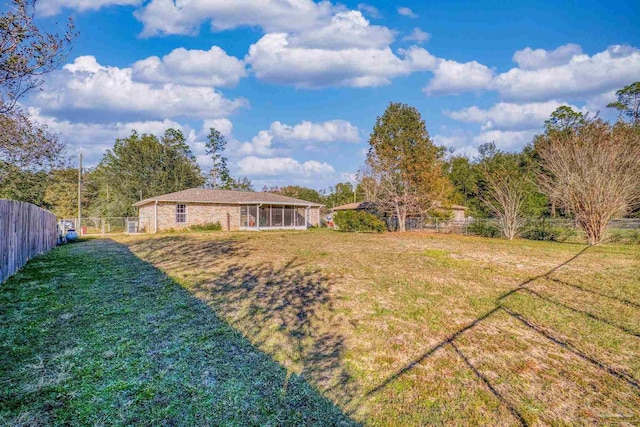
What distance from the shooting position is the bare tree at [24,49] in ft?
16.6

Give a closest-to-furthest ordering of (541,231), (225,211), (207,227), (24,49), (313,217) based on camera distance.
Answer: (24,49), (541,231), (207,227), (225,211), (313,217)

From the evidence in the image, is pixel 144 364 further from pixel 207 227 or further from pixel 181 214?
pixel 181 214

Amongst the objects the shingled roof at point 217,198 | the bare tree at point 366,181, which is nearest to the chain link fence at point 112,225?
the shingled roof at point 217,198

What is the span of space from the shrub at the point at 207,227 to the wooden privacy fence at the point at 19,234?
426 inches

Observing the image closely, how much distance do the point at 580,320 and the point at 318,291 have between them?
4.29 metres

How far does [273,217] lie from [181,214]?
6.93 metres

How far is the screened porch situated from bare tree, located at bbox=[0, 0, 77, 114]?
756 inches

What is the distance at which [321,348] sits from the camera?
156 inches

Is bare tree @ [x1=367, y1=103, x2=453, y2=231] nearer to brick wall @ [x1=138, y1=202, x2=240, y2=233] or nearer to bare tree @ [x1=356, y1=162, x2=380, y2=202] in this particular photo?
brick wall @ [x1=138, y1=202, x2=240, y2=233]

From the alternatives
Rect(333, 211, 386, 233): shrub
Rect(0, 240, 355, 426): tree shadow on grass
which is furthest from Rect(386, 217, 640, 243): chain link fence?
Rect(0, 240, 355, 426): tree shadow on grass

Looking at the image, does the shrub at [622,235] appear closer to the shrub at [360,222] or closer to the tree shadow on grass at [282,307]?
the shrub at [360,222]

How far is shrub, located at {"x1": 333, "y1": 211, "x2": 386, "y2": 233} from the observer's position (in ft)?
73.7

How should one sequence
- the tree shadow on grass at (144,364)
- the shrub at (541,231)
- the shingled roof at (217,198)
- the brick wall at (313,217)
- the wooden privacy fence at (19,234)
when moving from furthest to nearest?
the brick wall at (313,217), the shingled roof at (217,198), the shrub at (541,231), the wooden privacy fence at (19,234), the tree shadow on grass at (144,364)

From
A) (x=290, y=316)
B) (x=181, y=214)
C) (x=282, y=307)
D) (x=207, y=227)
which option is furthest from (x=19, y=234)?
(x=207, y=227)
